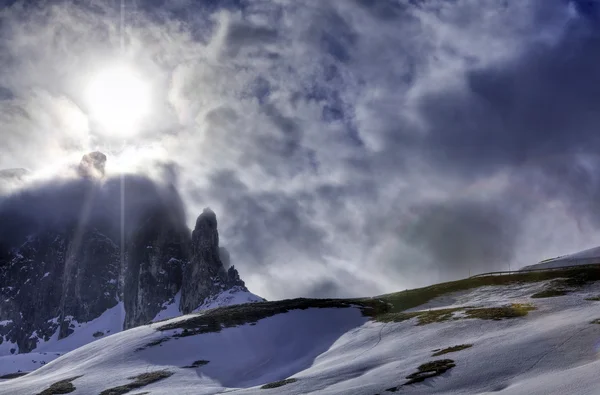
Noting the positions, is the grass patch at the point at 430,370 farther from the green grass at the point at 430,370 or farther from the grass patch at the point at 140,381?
the grass patch at the point at 140,381

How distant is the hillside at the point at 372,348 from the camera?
30.3 metres

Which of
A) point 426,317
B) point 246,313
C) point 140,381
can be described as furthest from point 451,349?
point 246,313

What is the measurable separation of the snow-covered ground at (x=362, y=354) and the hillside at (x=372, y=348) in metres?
0.14

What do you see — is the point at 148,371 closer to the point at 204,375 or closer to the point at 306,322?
the point at 204,375

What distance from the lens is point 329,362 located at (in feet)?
144

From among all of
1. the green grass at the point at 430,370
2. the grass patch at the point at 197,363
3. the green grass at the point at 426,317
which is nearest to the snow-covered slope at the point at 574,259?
the green grass at the point at 426,317

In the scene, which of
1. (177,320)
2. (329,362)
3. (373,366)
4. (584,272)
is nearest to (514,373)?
(373,366)

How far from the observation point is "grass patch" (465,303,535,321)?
149 ft

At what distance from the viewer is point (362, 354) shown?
43.6 meters

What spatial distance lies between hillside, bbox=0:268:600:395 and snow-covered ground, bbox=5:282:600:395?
0.14 m

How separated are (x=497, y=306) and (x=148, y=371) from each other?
35596 mm

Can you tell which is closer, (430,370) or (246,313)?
(430,370)

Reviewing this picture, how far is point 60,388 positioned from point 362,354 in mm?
27507

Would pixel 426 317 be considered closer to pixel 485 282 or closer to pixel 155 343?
pixel 485 282
